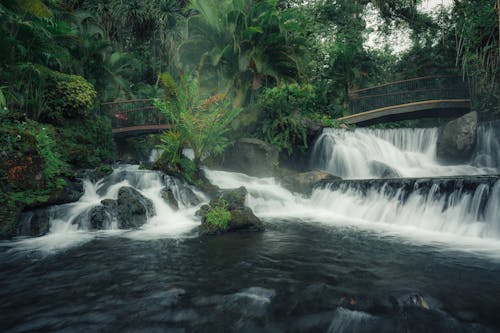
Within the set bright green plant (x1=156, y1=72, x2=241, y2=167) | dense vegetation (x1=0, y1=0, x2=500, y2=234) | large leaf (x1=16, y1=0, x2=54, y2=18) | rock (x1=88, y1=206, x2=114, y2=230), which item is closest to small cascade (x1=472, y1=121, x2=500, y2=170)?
dense vegetation (x1=0, y1=0, x2=500, y2=234)

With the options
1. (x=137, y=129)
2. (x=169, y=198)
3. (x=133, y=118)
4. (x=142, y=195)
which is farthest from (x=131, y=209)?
(x=133, y=118)

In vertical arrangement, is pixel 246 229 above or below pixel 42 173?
below

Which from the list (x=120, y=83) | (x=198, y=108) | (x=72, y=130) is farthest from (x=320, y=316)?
(x=120, y=83)

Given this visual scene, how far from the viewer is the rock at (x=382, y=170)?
39.2 feet

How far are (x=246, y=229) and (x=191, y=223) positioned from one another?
5.52 ft

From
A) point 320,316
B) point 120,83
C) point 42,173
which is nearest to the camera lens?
point 320,316

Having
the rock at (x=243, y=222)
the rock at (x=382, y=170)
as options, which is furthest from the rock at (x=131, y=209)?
the rock at (x=382, y=170)

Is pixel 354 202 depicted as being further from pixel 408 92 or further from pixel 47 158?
pixel 408 92

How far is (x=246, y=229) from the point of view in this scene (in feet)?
20.4

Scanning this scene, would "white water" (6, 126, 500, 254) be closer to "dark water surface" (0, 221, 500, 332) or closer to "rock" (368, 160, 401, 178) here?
"rock" (368, 160, 401, 178)

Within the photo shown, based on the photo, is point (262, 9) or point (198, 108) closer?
point (198, 108)

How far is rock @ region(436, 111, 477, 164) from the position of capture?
41.6 feet

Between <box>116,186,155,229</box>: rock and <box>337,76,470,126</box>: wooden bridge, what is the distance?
13.2 meters

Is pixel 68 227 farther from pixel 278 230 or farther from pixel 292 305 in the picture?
pixel 292 305
